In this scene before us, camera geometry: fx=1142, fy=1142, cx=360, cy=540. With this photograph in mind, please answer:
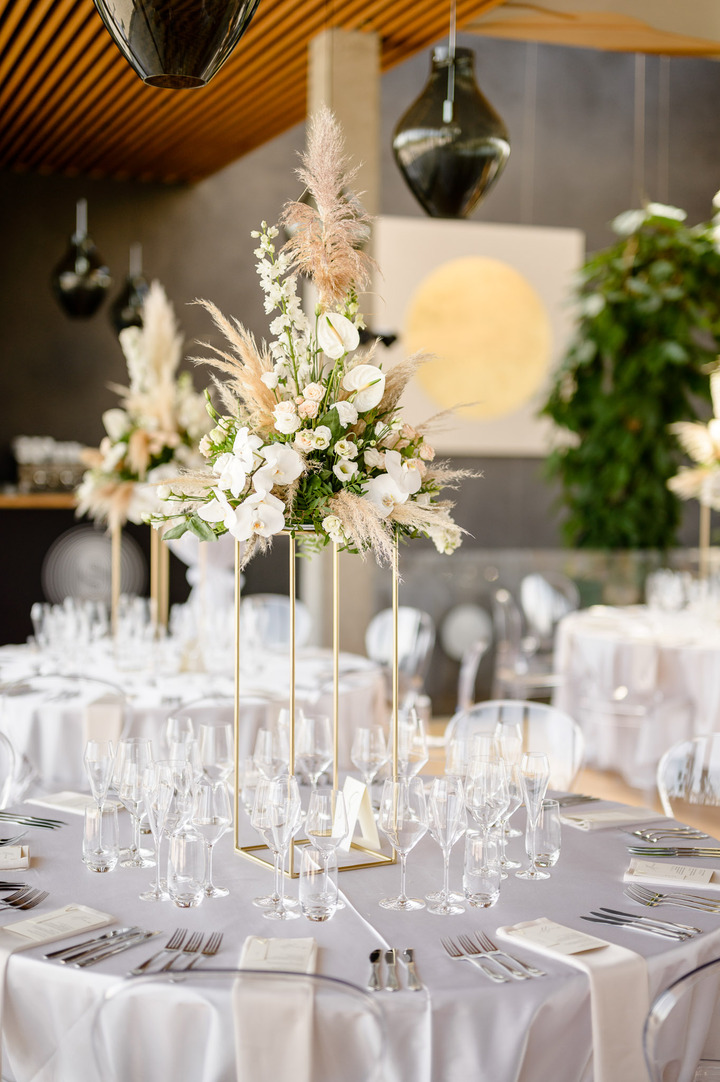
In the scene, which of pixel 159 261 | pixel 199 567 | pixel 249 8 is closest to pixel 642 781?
pixel 199 567

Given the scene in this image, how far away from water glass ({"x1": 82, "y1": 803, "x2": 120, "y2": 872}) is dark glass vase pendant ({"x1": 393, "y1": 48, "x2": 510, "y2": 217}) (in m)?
2.31

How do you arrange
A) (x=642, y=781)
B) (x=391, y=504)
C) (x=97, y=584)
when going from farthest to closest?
(x=97, y=584) → (x=642, y=781) → (x=391, y=504)

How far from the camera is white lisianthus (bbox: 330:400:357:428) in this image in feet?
7.73

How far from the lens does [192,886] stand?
2164mm

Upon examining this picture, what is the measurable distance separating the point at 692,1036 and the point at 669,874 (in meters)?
0.37

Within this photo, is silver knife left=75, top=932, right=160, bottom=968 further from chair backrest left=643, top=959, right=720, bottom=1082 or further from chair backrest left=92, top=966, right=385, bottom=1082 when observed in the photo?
chair backrest left=643, top=959, right=720, bottom=1082

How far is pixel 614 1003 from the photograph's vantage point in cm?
193

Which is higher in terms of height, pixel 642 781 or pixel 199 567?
pixel 199 567

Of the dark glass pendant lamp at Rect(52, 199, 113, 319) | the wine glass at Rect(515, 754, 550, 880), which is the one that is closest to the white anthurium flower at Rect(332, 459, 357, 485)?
the wine glass at Rect(515, 754, 550, 880)

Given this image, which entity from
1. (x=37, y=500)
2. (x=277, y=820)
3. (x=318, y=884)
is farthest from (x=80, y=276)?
(x=318, y=884)

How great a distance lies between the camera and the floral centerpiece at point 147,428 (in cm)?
491

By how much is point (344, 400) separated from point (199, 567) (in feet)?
7.85

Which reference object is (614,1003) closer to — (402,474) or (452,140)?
(402,474)

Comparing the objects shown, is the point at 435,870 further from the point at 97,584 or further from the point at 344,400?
the point at 97,584
